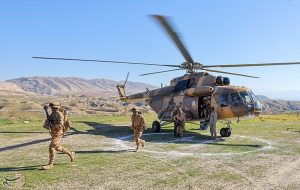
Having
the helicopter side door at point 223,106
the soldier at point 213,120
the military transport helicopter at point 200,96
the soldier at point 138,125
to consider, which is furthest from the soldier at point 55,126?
the helicopter side door at point 223,106

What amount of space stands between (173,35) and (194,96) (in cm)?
631

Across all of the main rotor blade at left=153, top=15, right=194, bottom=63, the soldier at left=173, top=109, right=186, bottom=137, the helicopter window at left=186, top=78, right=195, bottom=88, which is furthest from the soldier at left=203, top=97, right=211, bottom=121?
the main rotor blade at left=153, top=15, right=194, bottom=63

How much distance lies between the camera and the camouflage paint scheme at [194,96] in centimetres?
1933

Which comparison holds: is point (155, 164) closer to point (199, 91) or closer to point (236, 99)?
point (236, 99)

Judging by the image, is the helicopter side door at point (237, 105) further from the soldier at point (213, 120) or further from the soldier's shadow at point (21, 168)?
the soldier's shadow at point (21, 168)

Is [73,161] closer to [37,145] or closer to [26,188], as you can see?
[26,188]

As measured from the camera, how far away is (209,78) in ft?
68.4

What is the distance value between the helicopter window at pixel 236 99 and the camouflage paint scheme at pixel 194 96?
0.15m

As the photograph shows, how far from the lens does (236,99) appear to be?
62.8ft

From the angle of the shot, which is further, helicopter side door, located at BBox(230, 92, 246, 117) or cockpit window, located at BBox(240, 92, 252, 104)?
cockpit window, located at BBox(240, 92, 252, 104)

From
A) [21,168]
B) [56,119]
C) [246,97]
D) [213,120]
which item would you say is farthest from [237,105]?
[21,168]

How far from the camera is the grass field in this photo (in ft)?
31.6

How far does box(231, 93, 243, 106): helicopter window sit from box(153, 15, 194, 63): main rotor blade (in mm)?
3190

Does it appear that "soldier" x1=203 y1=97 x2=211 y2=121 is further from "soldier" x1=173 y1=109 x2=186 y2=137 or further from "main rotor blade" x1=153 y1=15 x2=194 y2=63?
"main rotor blade" x1=153 y1=15 x2=194 y2=63
